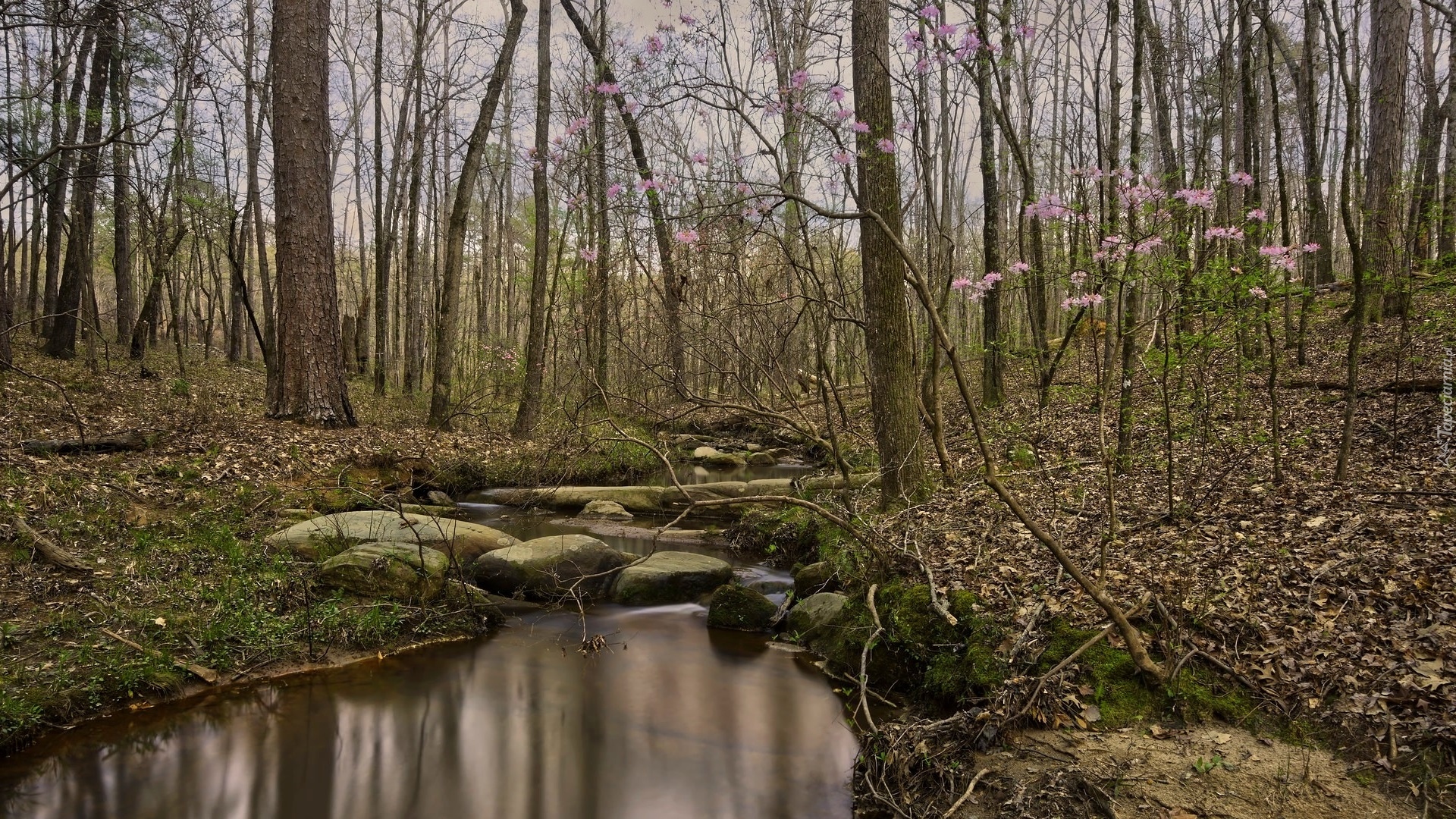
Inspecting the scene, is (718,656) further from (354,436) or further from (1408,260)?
(1408,260)

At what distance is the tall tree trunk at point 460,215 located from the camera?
13.4m

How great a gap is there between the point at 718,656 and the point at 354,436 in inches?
269

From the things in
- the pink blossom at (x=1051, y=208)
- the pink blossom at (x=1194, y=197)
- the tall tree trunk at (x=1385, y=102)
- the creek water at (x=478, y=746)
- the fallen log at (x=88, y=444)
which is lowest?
the creek water at (x=478, y=746)

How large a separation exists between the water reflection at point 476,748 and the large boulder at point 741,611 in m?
0.72

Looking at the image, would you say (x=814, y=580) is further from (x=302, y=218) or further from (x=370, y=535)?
(x=302, y=218)

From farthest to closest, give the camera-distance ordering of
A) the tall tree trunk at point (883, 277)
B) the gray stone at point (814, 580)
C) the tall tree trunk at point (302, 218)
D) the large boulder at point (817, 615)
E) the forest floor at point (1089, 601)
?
1. the tall tree trunk at point (302, 218)
2. the tall tree trunk at point (883, 277)
3. the gray stone at point (814, 580)
4. the large boulder at point (817, 615)
5. the forest floor at point (1089, 601)

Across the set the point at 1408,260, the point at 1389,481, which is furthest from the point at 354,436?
the point at 1408,260

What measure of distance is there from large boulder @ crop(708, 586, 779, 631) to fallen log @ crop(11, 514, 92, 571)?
202 inches

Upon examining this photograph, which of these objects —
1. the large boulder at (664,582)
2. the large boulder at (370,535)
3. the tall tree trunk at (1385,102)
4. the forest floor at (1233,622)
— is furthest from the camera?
the tall tree trunk at (1385,102)

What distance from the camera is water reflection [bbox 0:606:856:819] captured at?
418 cm

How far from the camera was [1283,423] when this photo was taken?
24.2 feet

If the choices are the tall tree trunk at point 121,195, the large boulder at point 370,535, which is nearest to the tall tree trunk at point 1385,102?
the large boulder at point 370,535

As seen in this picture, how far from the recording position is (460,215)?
13.4 m

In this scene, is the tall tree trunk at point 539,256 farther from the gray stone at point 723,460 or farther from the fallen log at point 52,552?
the fallen log at point 52,552
